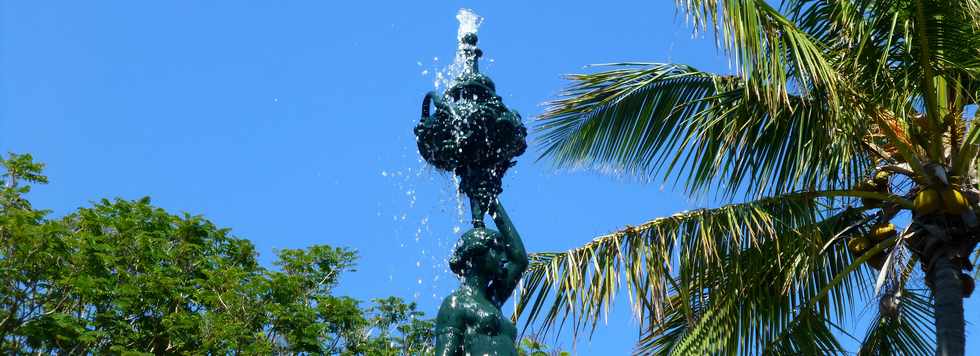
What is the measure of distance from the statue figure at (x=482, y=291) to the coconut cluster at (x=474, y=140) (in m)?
0.14

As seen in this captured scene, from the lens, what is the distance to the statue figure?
669cm

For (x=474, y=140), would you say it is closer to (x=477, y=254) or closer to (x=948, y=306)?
(x=477, y=254)

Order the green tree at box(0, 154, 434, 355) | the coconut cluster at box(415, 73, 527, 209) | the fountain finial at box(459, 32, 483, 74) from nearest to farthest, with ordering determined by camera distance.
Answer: the coconut cluster at box(415, 73, 527, 209), the fountain finial at box(459, 32, 483, 74), the green tree at box(0, 154, 434, 355)

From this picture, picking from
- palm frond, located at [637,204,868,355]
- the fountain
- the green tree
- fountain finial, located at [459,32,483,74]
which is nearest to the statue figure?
the fountain

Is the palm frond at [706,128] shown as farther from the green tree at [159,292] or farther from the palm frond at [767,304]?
the green tree at [159,292]

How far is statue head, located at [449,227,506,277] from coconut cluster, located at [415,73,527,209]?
24 centimetres

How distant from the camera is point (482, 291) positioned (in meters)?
6.88

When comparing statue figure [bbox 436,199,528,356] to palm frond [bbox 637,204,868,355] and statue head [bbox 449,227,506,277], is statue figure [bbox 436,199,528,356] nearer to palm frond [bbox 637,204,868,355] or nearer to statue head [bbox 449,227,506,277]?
statue head [bbox 449,227,506,277]

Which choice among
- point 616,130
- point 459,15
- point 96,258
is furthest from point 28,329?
point 459,15

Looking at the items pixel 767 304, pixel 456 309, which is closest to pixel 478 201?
pixel 456 309

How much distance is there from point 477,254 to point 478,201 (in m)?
0.33

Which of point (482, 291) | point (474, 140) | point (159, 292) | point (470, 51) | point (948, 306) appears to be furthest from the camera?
point (159, 292)

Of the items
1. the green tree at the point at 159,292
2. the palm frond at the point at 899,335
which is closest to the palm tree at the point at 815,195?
the palm frond at the point at 899,335

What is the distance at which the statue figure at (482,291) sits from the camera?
21.9 feet
